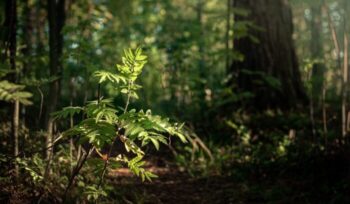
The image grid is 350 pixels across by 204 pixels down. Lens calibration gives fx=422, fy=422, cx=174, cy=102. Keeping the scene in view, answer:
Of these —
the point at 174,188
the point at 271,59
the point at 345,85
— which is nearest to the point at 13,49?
the point at 174,188

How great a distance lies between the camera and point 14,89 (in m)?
2.35

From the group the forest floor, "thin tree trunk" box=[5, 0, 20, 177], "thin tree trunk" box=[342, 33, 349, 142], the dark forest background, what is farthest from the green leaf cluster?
"thin tree trunk" box=[342, 33, 349, 142]

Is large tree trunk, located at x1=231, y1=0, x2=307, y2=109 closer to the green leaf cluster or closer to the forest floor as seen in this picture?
the forest floor

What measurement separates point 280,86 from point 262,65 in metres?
0.48

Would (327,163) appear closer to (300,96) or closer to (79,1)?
(300,96)

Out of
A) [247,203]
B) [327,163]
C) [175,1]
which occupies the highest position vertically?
[175,1]

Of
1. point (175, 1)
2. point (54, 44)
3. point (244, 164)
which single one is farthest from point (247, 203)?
point (175, 1)

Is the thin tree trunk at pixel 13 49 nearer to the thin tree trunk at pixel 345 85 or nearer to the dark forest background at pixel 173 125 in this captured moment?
the dark forest background at pixel 173 125

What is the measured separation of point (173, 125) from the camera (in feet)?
9.41

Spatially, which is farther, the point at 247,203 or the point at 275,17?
the point at 275,17

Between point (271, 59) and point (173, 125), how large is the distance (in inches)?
172

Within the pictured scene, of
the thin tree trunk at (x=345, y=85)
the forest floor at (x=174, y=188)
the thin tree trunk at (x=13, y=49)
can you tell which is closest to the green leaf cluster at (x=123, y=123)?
the thin tree trunk at (x=13, y=49)

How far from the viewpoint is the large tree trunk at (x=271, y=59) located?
22.1 feet

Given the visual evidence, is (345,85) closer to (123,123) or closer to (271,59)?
(271,59)
